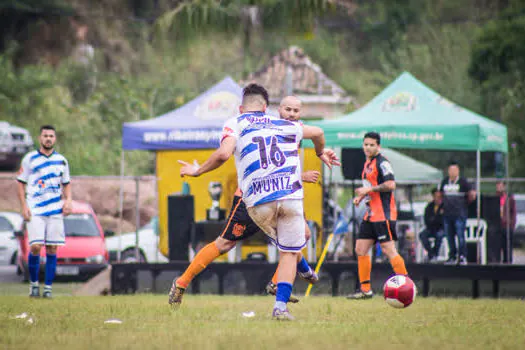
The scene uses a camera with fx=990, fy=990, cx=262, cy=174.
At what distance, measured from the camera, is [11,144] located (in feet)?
99.8

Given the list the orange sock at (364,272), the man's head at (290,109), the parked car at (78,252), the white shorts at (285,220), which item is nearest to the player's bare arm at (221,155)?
the white shorts at (285,220)

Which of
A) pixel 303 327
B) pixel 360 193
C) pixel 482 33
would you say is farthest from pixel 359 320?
pixel 482 33

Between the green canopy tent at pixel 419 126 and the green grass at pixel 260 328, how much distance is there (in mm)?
6012

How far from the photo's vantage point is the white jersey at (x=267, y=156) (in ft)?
26.9

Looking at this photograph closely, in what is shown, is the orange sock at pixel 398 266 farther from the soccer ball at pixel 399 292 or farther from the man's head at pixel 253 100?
the man's head at pixel 253 100

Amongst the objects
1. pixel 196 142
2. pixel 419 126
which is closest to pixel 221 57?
pixel 196 142

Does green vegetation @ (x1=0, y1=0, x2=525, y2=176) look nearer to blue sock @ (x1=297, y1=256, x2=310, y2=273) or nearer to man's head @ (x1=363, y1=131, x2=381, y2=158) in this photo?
man's head @ (x1=363, y1=131, x2=381, y2=158)

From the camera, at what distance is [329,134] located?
16531mm

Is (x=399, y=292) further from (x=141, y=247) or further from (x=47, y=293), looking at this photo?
(x=141, y=247)

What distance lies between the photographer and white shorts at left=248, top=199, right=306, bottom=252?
27.1 feet

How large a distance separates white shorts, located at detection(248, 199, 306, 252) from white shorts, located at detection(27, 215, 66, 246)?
4870 millimetres

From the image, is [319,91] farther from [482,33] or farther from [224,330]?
[224,330]

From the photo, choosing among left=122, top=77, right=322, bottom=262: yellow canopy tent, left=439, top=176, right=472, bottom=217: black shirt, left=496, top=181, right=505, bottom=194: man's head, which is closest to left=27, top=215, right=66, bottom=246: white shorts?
left=122, top=77, right=322, bottom=262: yellow canopy tent

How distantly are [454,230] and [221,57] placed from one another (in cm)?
4262
